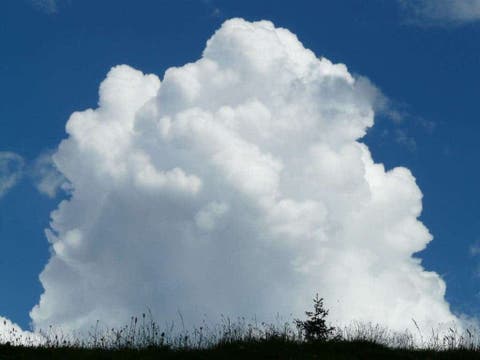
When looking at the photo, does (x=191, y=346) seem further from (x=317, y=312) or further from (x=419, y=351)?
(x=317, y=312)

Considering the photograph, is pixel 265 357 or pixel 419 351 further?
pixel 419 351

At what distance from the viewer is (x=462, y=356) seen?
17.6 m

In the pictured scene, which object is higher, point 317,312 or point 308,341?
point 317,312

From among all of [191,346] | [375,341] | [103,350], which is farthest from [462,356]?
[103,350]

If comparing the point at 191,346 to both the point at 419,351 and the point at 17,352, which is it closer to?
the point at 17,352

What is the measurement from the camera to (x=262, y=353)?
1706cm

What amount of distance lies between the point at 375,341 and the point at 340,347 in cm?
142

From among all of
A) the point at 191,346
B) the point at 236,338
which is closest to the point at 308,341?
the point at 236,338

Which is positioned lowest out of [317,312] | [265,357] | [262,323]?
[265,357]

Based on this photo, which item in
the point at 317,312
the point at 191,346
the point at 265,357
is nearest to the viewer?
the point at 265,357

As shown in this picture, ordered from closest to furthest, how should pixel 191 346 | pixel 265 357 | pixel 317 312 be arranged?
pixel 265 357 → pixel 191 346 → pixel 317 312

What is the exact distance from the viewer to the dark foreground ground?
666 inches

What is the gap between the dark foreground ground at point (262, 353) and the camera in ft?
55.5

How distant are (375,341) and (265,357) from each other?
387cm
